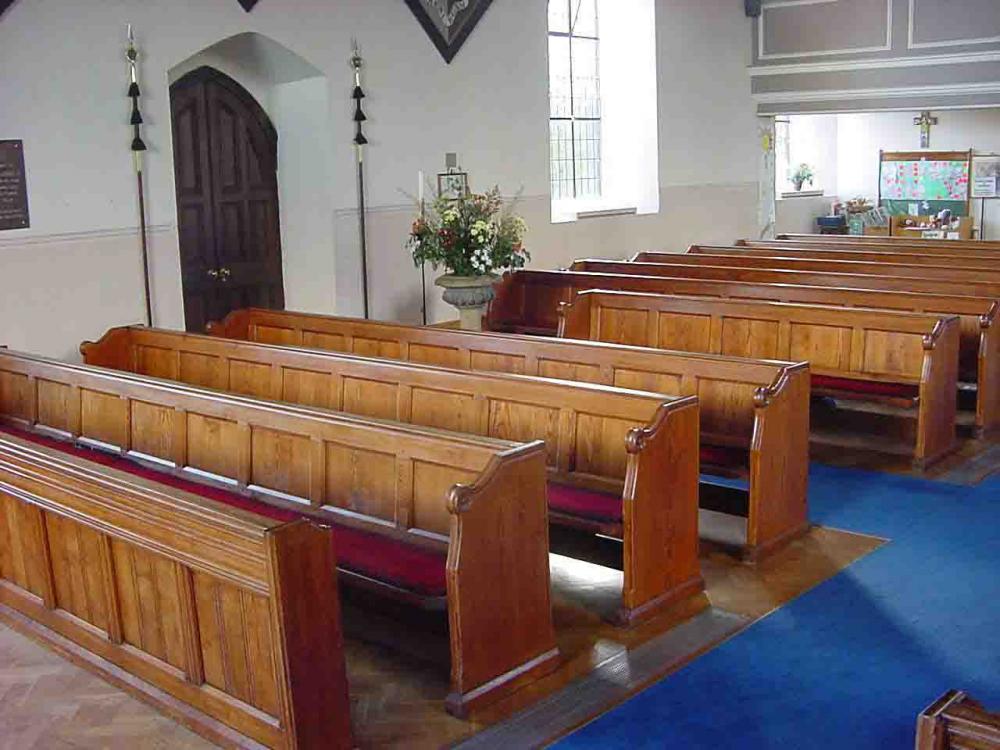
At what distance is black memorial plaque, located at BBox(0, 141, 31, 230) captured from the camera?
7.58 m

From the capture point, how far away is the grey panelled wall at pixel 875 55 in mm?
12391

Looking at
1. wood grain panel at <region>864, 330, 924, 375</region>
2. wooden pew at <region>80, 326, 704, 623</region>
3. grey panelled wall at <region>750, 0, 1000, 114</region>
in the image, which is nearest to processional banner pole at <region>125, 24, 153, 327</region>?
wooden pew at <region>80, 326, 704, 623</region>

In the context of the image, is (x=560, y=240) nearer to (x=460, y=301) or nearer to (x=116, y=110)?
(x=460, y=301)

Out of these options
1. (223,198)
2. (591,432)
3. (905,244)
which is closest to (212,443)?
(591,432)

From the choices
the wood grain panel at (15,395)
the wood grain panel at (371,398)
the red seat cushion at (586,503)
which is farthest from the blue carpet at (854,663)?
the wood grain panel at (15,395)

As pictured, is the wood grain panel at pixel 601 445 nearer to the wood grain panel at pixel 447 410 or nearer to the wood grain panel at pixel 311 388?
the wood grain panel at pixel 447 410

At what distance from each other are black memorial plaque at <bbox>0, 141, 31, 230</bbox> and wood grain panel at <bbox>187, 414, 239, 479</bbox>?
11.4ft

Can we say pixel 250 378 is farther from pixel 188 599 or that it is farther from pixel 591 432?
pixel 188 599

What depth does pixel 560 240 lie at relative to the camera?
11828mm

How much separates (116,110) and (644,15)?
668 cm

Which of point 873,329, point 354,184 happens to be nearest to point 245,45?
point 354,184

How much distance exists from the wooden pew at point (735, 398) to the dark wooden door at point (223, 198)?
3.80 metres

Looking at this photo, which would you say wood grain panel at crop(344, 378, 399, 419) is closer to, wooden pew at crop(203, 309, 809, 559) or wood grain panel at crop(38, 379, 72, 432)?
wooden pew at crop(203, 309, 809, 559)

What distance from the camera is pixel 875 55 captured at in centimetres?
1306
